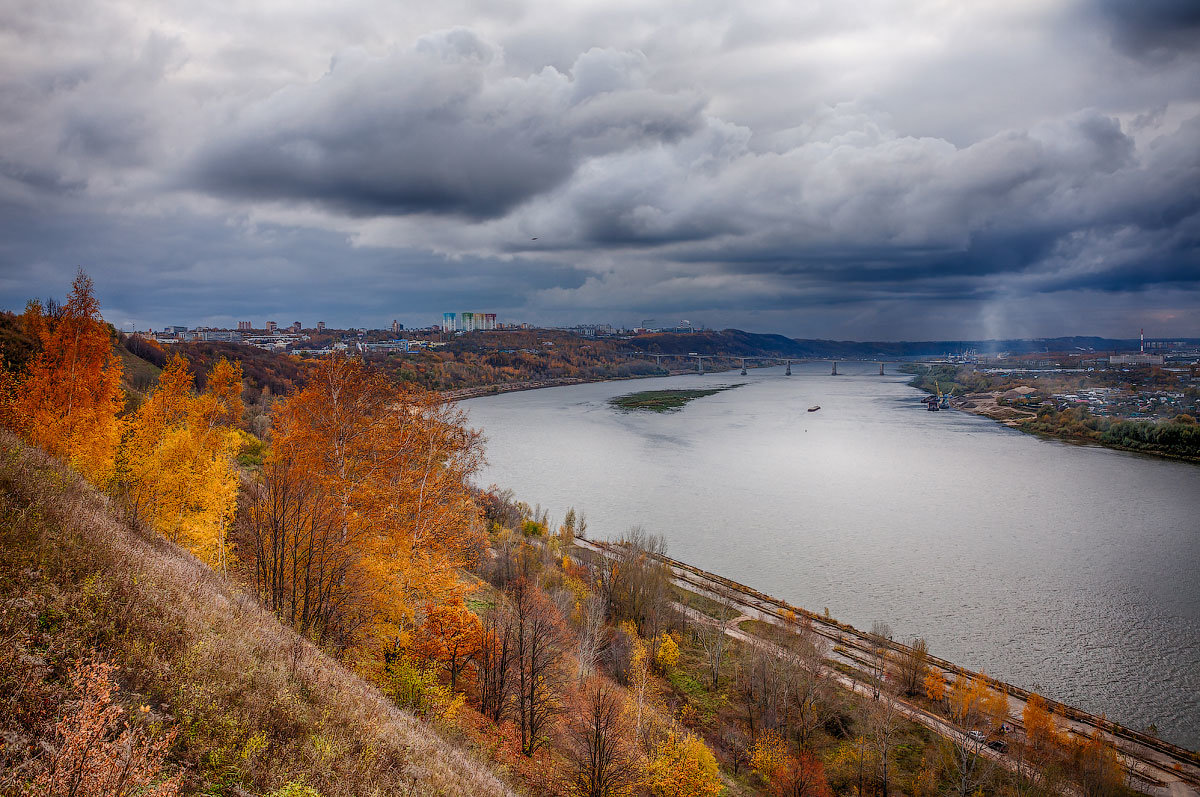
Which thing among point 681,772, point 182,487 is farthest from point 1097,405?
point 182,487

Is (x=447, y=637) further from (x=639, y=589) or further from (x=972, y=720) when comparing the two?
(x=972, y=720)

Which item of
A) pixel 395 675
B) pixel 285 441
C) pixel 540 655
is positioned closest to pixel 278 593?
pixel 395 675

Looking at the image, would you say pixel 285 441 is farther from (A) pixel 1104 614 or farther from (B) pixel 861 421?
(B) pixel 861 421

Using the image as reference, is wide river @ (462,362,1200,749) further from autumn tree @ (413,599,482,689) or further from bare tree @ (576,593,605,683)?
autumn tree @ (413,599,482,689)

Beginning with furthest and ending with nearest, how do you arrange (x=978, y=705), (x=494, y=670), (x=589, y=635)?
(x=589, y=635), (x=978, y=705), (x=494, y=670)

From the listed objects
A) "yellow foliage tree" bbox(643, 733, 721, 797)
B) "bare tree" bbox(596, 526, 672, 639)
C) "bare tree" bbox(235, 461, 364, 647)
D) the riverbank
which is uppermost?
"bare tree" bbox(235, 461, 364, 647)

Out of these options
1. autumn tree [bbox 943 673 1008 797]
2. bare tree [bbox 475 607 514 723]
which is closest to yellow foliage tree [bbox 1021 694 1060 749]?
autumn tree [bbox 943 673 1008 797]

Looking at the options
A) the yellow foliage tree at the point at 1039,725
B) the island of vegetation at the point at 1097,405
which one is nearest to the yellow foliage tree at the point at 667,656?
the yellow foliage tree at the point at 1039,725
